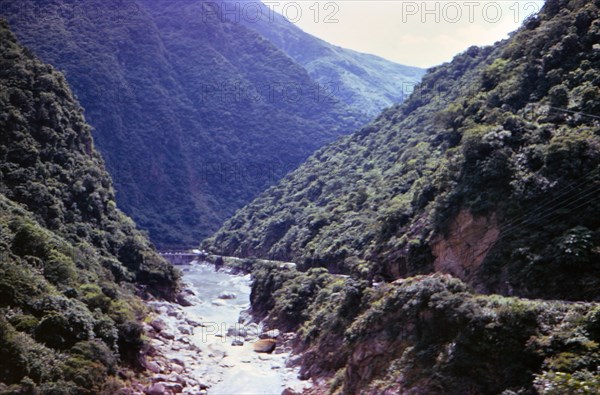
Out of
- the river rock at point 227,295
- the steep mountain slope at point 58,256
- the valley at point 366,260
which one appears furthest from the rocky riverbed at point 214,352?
the river rock at point 227,295

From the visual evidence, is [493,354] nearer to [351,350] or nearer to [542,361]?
[542,361]

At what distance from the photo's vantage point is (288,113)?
16400 cm

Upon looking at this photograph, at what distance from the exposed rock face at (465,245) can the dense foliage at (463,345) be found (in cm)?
444

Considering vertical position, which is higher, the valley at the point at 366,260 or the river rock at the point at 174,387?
the valley at the point at 366,260

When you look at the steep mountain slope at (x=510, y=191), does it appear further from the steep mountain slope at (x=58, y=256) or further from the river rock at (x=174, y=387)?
the steep mountain slope at (x=58, y=256)

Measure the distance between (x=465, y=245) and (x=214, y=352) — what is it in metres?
21.8

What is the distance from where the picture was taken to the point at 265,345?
41.8 metres

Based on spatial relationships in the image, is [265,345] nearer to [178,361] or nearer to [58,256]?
[178,361]

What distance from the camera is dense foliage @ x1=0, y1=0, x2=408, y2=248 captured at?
131500 millimetres

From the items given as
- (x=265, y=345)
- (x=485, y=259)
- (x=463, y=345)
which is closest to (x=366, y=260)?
(x=265, y=345)

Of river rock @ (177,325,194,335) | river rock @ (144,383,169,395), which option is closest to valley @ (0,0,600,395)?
river rock @ (144,383,169,395)

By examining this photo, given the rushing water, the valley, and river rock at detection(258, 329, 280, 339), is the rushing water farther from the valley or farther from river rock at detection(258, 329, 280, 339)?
river rock at detection(258, 329, 280, 339)

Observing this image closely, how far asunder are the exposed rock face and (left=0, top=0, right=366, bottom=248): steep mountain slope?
90.2 metres

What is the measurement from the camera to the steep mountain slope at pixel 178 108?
132 meters
